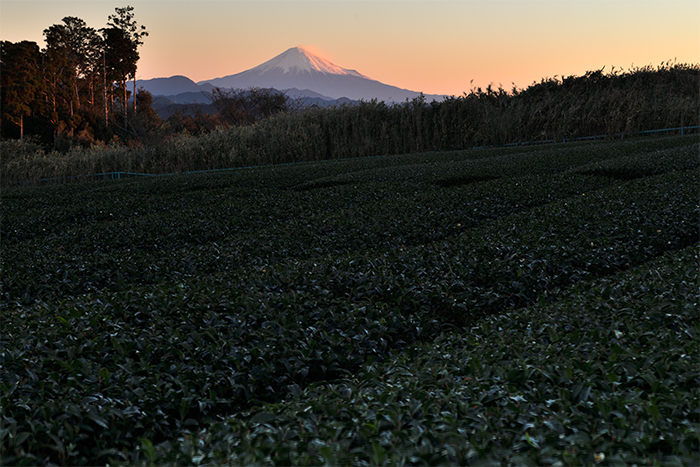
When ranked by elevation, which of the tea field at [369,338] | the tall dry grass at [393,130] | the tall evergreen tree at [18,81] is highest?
the tall evergreen tree at [18,81]

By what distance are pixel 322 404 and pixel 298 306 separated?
147 centimetres

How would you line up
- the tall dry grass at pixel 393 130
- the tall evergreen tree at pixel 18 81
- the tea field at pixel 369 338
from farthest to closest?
1. the tall evergreen tree at pixel 18 81
2. the tall dry grass at pixel 393 130
3. the tea field at pixel 369 338

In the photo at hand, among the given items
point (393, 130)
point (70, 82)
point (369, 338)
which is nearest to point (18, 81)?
point (70, 82)

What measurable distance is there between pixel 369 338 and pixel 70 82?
131 ft

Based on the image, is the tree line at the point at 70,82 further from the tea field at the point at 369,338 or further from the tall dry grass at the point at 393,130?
the tea field at the point at 369,338

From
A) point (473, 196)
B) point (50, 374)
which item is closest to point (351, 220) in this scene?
point (473, 196)

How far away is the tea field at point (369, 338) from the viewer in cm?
186

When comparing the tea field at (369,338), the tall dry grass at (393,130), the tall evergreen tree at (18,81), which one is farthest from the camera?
the tall evergreen tree at (18,81)

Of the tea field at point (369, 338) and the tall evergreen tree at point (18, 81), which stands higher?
the tall evergreen tree at point (18, 81)

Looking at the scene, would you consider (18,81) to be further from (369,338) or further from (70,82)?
(369,338)

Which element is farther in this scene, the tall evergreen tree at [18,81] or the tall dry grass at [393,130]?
the tall evergreen tree at [18,81]

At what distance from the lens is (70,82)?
35.3m

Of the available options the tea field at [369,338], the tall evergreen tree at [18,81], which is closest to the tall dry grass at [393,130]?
the tea field at [369,338]

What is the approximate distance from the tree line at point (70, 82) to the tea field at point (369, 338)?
2824 cm
